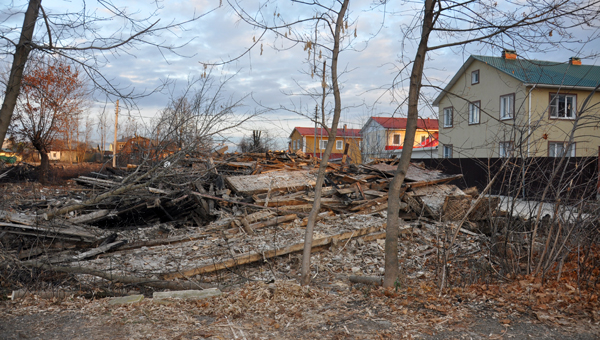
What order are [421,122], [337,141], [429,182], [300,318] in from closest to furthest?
[300,318] → [421,122] → [429,182] → [337,141]

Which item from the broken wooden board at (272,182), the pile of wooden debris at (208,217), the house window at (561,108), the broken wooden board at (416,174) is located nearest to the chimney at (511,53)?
the house window at (561,108)

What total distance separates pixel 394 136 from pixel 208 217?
25.7 metres

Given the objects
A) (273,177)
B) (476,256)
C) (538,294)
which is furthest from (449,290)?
(273,177)

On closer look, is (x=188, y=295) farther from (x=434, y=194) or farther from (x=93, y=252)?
(x=434, y=194)

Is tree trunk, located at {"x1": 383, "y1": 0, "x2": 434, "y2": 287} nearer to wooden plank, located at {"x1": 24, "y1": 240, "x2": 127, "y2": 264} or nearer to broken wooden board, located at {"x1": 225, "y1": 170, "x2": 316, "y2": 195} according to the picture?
wooden plank, located at {"x1": 24, "y1": 240, "x2": 127, "y2": 264}

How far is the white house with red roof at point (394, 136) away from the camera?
557 cm

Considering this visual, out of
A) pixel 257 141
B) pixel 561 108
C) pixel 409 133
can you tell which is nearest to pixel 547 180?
pixel 409 133

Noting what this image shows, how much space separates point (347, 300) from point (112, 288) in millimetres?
3788

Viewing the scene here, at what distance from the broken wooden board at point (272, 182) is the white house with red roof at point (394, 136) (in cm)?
254

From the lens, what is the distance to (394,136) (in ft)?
110

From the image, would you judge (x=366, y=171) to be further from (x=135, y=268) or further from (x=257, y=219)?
(x=135, y=268)

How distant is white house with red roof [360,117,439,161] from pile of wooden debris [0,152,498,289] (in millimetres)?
1589

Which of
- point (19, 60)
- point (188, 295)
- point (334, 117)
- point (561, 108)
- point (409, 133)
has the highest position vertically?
point (561, 108)

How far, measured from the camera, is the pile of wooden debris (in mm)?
7309
